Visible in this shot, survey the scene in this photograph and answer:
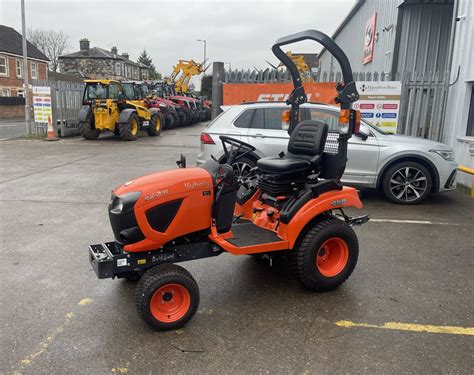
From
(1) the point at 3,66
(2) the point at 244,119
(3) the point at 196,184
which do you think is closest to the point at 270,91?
(2) the point at 244,119

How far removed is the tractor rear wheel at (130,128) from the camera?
16344 millimetres

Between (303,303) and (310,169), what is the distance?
124 centimetres

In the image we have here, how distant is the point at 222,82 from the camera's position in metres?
10.6

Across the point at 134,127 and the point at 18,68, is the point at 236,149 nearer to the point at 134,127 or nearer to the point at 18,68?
the point at 134,127

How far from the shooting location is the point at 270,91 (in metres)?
A: 10.3

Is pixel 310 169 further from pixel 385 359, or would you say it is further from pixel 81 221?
pixel 81 221

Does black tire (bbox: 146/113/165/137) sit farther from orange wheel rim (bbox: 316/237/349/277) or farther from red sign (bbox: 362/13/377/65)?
orange wheel rim (bbox: 316/237/349/277)

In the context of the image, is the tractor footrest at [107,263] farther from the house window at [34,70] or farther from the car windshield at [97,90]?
the house window at [34,70]

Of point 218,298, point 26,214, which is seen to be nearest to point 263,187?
point 218,298

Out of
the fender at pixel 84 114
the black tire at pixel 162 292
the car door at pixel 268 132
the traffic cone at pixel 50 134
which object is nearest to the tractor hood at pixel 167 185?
the black tire at pixel 162 292

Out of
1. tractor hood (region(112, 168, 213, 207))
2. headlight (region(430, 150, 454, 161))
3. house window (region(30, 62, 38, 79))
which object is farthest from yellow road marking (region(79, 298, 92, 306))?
house window (region(30, 62, 38, 79))

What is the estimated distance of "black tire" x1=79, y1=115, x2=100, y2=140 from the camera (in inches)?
641

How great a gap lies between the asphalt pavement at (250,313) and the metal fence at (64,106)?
12057 mm

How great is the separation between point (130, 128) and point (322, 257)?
13794 millimetres
